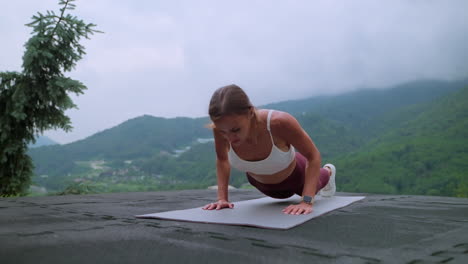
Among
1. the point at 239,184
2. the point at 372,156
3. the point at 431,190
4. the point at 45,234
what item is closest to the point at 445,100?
the point at 372,156

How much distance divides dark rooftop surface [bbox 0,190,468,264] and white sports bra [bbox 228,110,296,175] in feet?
1.23

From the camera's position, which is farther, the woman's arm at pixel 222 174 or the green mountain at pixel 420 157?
the green mountain at pixel 420 157

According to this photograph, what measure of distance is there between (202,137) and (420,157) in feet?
23.8

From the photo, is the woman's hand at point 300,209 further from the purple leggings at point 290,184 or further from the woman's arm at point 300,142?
the purple leggings at point 290,184

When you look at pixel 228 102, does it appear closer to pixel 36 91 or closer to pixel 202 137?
pixel 36 91

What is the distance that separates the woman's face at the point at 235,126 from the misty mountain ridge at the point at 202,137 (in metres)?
7.52

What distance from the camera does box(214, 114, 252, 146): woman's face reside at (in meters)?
1.46

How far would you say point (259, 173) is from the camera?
1914mm

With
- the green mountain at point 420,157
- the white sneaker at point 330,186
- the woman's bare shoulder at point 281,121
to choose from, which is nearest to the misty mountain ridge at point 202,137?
the green mountain at point 420,157

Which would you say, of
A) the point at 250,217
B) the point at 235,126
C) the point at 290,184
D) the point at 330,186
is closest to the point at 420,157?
the point at 330,186

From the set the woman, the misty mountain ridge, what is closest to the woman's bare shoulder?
the woman

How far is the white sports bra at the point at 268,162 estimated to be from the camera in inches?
70.0

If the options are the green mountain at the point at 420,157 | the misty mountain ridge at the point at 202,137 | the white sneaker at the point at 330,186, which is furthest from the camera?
the misty mountain ridge at the point at 202,137

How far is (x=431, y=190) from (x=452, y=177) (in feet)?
2.01
